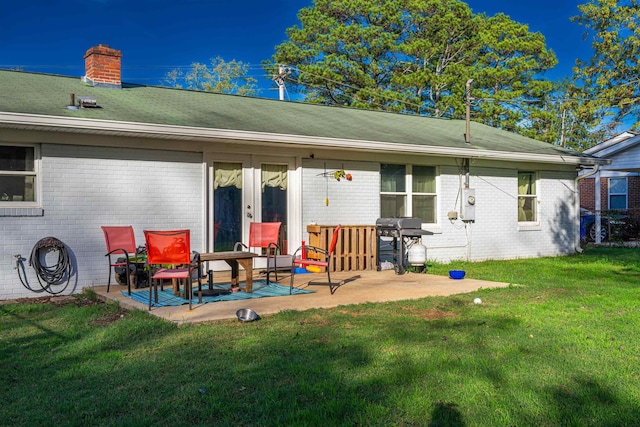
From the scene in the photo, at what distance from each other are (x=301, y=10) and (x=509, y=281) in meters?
22.8

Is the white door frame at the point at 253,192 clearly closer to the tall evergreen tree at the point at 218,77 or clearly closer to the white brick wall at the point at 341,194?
the white brick wall at the point at 341,194

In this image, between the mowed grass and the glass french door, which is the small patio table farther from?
the glass french door

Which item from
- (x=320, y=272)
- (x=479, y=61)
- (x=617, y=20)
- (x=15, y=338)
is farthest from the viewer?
(x=479, y=61)

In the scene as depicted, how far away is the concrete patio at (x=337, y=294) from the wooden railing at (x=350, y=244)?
24 cm

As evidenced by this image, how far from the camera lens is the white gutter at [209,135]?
24.8ft

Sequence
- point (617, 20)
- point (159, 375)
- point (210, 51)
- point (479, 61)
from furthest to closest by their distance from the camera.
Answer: point (210, 51) → point (479, 61) → point (617, 20) → point (159, 375)

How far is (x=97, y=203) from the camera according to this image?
8.43m

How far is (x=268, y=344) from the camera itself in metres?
4.88

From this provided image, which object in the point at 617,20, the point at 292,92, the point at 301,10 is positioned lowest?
the point at 292,92

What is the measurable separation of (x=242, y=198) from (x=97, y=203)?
7.72 ft

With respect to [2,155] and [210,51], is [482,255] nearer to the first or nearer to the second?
[2,155]

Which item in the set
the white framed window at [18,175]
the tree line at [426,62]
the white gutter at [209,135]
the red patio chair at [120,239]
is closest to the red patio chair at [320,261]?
the white gutter at [209,135]

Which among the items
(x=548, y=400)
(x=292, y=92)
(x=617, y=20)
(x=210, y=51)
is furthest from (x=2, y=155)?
(x=210, y=51)

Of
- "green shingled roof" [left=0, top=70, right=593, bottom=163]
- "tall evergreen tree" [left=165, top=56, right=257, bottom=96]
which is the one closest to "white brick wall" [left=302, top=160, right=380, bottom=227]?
"green shingled roof" [left=0, top=70, right=593, bottom=163]
